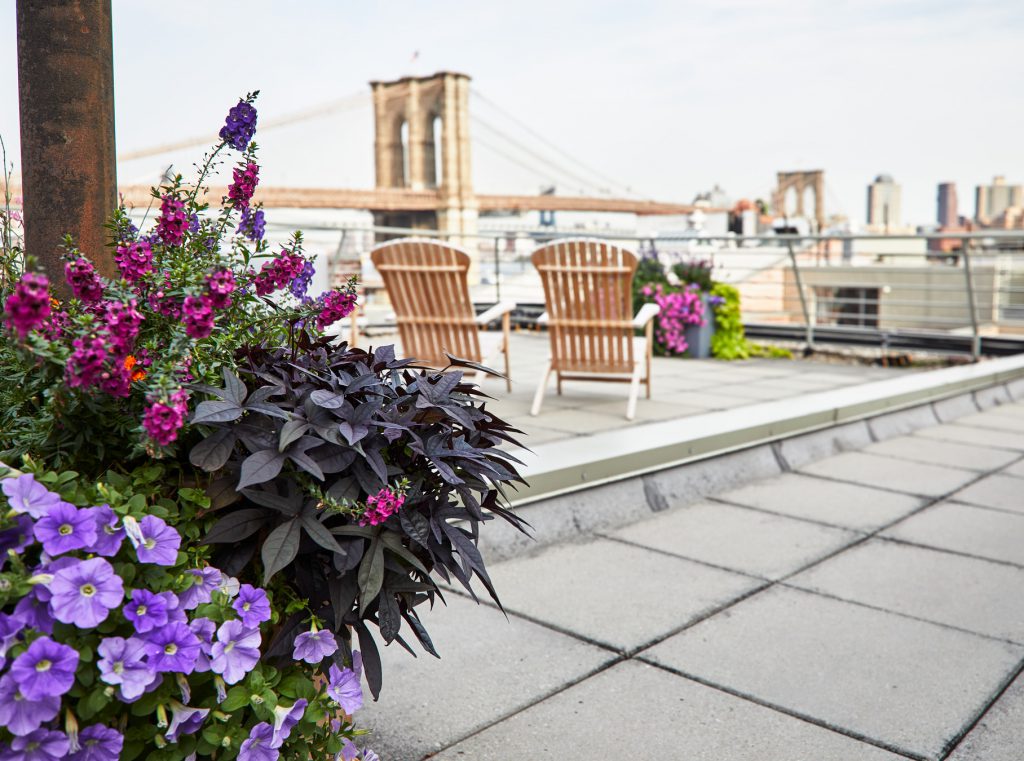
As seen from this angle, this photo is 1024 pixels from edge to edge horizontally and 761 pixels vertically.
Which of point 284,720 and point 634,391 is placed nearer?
point 284,720

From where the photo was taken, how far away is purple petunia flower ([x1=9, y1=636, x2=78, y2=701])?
877 millimetres

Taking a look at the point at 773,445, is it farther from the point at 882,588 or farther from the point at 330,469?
the point at 330,469

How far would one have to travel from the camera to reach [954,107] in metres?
36.2

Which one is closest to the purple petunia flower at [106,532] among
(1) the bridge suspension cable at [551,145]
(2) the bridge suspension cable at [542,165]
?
(2) the bridge suspension cable at [542,165]

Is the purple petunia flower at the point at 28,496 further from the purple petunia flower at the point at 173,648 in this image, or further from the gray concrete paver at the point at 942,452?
the gray concrete paver at the point at 942,452

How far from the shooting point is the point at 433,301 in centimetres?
475

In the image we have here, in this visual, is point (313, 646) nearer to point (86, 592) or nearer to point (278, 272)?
point (86, 592)

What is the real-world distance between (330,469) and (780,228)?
2110cm

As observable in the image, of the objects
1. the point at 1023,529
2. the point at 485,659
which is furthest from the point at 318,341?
the point at 1023,529

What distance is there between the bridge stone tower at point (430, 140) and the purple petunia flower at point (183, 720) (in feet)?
163

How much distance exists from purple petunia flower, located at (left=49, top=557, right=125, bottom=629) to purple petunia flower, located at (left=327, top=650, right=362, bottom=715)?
1.10 feet

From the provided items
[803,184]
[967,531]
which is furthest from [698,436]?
[803,184]

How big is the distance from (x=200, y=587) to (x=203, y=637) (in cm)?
6

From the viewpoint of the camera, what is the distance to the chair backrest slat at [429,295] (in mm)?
4586
